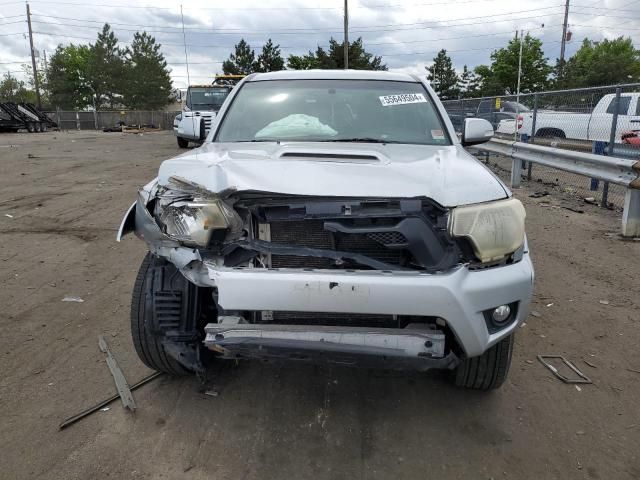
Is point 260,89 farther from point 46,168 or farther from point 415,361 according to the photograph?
point 46,168

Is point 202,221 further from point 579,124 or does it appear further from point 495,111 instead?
point 495,111

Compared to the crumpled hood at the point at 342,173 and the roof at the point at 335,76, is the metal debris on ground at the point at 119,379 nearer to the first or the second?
the crumpled hood at the point at 342,173

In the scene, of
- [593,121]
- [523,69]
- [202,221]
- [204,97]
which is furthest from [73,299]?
[523,69]

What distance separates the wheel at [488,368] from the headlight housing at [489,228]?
1.79 feet

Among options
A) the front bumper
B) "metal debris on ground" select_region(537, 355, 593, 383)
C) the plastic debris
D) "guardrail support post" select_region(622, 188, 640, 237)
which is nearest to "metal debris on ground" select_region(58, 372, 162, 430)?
the front bumper

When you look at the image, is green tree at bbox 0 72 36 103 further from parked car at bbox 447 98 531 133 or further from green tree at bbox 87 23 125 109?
parked car at bbox 447 98 531 133

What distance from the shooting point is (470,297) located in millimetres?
2158

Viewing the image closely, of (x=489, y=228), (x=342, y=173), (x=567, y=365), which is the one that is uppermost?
(x=342, y=173)

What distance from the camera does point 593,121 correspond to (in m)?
8.25

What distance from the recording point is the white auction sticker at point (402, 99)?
148 inches

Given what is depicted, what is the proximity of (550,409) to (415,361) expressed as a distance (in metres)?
1.06

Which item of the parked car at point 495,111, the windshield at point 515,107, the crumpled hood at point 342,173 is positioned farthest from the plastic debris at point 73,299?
the windshield at point 515,107

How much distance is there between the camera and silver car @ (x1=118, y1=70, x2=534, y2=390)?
215cm

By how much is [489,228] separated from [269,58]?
57.2 meters
